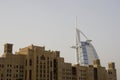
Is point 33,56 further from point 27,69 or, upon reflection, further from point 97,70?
point 97,70

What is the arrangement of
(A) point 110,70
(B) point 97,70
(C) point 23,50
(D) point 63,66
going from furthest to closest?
1. (A) point 110,70
2. (B) point 97,70
3. (D) point 63,66
4. (C) point 23,50

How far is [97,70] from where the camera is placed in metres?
135

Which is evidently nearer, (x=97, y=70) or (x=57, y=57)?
(x=57, y=57)

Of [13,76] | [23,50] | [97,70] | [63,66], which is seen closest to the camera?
[13,76]

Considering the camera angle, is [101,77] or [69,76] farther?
[101,77]

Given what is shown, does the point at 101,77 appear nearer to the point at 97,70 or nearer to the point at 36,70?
the point at 97,70

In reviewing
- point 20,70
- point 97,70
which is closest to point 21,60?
point 20,70

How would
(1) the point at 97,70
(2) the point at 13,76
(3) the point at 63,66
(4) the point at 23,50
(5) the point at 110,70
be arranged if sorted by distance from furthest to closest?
(5) the point at 110,70 → (1) the point at 97,70 → (3) the point at 63,66 → (4) the point at 23,50 → (2) the point at 13,76

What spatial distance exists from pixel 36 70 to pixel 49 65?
727 cm

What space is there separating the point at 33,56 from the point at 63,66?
59.6 feet

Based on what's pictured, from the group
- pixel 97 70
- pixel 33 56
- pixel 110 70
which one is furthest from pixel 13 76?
pixel 110 70

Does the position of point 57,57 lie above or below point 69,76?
above

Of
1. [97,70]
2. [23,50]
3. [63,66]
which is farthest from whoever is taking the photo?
[97,70]

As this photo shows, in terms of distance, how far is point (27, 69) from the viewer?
108 metres
